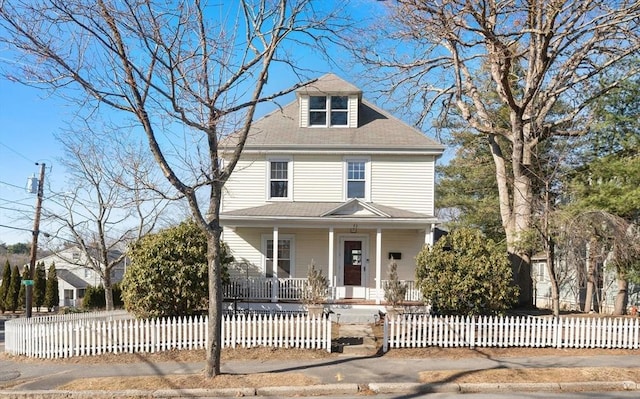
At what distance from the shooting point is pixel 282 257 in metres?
19.0

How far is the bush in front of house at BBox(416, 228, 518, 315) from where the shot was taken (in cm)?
1266

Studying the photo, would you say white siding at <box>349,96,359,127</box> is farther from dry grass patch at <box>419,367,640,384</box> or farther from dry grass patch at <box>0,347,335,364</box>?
dry grass patch at <box>419,367,640,384</box>

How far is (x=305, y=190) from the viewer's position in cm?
1895

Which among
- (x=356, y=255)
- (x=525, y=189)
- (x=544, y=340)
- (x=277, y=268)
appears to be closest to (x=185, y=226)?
(x=277, y=268)

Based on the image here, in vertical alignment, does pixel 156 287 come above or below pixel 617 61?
below

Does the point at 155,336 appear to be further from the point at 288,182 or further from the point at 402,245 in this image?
the point at 402,245

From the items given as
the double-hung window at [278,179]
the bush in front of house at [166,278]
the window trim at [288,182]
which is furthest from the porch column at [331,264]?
the bush in front of house at [166,278]

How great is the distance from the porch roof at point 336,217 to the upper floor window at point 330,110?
406cm

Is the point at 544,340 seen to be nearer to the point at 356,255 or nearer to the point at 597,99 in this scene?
the point at 356,255

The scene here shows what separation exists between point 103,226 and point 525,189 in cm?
A: 1819

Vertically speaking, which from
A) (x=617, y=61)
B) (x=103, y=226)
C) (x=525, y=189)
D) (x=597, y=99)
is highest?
(x=617, y=61)

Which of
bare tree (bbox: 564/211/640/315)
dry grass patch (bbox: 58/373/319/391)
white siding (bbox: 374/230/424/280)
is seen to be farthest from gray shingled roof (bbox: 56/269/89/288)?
bare tree (bbox: 564/211/640/315)

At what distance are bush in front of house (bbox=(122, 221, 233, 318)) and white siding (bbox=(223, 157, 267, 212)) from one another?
217 inches

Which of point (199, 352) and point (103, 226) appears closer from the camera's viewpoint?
point (199, 352)
